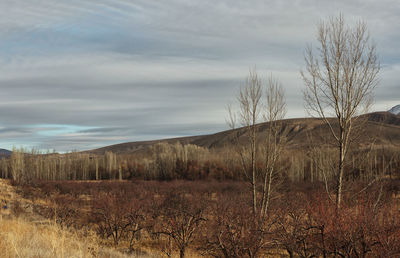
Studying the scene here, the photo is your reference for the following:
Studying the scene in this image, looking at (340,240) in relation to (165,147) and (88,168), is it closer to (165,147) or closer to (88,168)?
(88,168)

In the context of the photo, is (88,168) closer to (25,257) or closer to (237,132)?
(237,132)

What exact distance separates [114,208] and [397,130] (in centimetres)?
18351

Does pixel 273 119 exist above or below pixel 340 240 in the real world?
above

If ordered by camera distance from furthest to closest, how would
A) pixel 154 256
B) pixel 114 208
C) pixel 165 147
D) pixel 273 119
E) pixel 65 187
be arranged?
pixel 165 147, pixel 65 187, pixel 114 208, pixel 273 119, pixel 154 256

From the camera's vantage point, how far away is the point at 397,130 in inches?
6826

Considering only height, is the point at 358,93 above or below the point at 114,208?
above

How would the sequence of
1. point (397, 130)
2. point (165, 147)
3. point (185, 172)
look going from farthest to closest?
point (397, 130) < point (165, 147) < point (185, 172)

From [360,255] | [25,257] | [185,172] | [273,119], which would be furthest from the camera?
[185,172]

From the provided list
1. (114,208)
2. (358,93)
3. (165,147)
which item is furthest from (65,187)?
(165,147)

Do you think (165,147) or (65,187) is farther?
(165,147)

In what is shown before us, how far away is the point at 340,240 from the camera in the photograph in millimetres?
8008

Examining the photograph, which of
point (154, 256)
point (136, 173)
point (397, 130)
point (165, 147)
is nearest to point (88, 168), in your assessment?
point (136, 173)

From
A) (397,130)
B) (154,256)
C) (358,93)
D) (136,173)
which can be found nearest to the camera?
(358,93)

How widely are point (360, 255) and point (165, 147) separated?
102403mm
